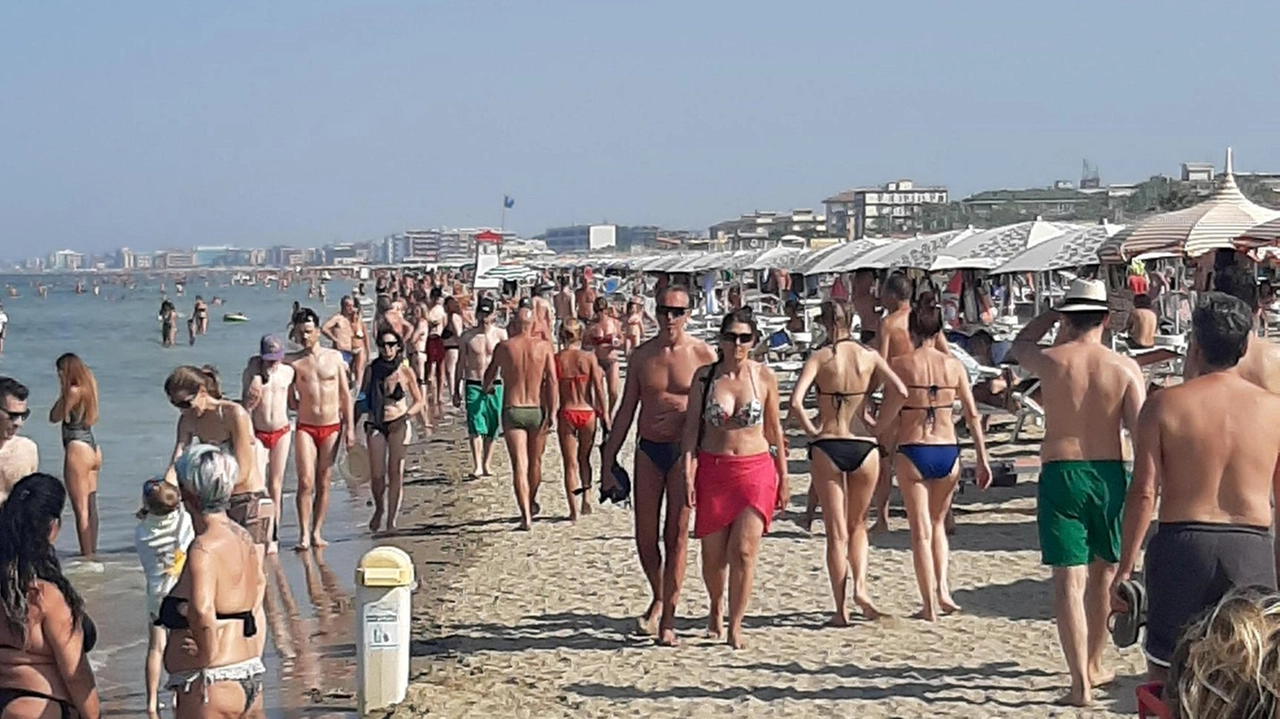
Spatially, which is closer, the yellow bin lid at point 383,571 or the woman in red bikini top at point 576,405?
the yellow bin lid at point 383,571

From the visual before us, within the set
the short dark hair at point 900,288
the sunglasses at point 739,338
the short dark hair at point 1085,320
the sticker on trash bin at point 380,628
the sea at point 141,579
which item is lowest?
the sea at point 141,579

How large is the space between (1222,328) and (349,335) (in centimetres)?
1134

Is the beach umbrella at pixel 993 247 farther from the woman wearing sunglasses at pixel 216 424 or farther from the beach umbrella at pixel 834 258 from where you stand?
the woman wearing sunglasses at pixel 216 424

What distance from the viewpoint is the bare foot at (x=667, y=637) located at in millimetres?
6531

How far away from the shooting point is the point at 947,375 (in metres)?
6.72

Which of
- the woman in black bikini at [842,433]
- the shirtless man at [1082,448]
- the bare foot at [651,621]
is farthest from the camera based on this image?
the bare foot at [651,621]

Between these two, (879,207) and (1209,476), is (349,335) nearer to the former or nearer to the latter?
(1209,476)

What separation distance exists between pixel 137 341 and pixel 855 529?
148ft

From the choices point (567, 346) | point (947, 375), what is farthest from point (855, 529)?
point (567, 346)

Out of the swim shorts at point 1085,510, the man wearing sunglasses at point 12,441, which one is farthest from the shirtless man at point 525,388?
the swim shorts at point 1085,510

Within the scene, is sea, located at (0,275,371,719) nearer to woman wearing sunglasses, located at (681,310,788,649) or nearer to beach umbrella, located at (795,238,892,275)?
woman wearing sunglasses, located at (681,310,788,649)

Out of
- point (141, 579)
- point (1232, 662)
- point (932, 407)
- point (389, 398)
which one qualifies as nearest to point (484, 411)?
point (389, 398)

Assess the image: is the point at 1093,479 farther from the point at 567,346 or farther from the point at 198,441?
the point at 567,346

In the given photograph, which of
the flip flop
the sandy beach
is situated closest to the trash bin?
the sandy beach
